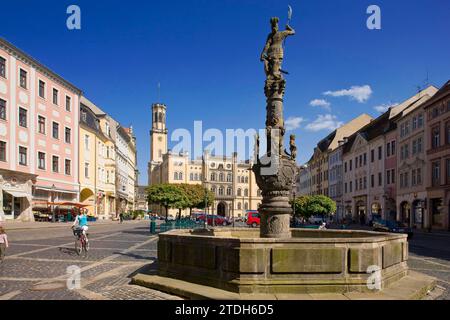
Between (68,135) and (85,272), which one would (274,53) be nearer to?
(85,272)

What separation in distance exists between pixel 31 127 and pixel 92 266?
28718 millimetres

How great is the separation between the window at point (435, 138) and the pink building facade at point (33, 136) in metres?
36.1

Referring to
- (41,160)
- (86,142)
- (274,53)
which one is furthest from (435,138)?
(86,142)

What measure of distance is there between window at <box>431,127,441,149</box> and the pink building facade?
36072mm

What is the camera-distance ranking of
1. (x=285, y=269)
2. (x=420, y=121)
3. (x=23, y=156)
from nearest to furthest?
(x=285, y=269) < (x=23, y=156) < (x=420, y=121)

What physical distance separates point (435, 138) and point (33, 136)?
36638 millimetres

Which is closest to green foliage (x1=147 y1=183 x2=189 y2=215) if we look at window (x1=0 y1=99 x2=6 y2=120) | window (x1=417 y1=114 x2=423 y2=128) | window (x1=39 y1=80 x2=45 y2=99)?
window (x1=0 y1=99 x2=6 y2=120)

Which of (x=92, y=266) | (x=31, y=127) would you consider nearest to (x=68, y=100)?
(x=31, y=127)

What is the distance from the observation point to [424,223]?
37656 millimetres

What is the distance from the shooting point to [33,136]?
3709 cm

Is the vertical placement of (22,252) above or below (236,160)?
below
